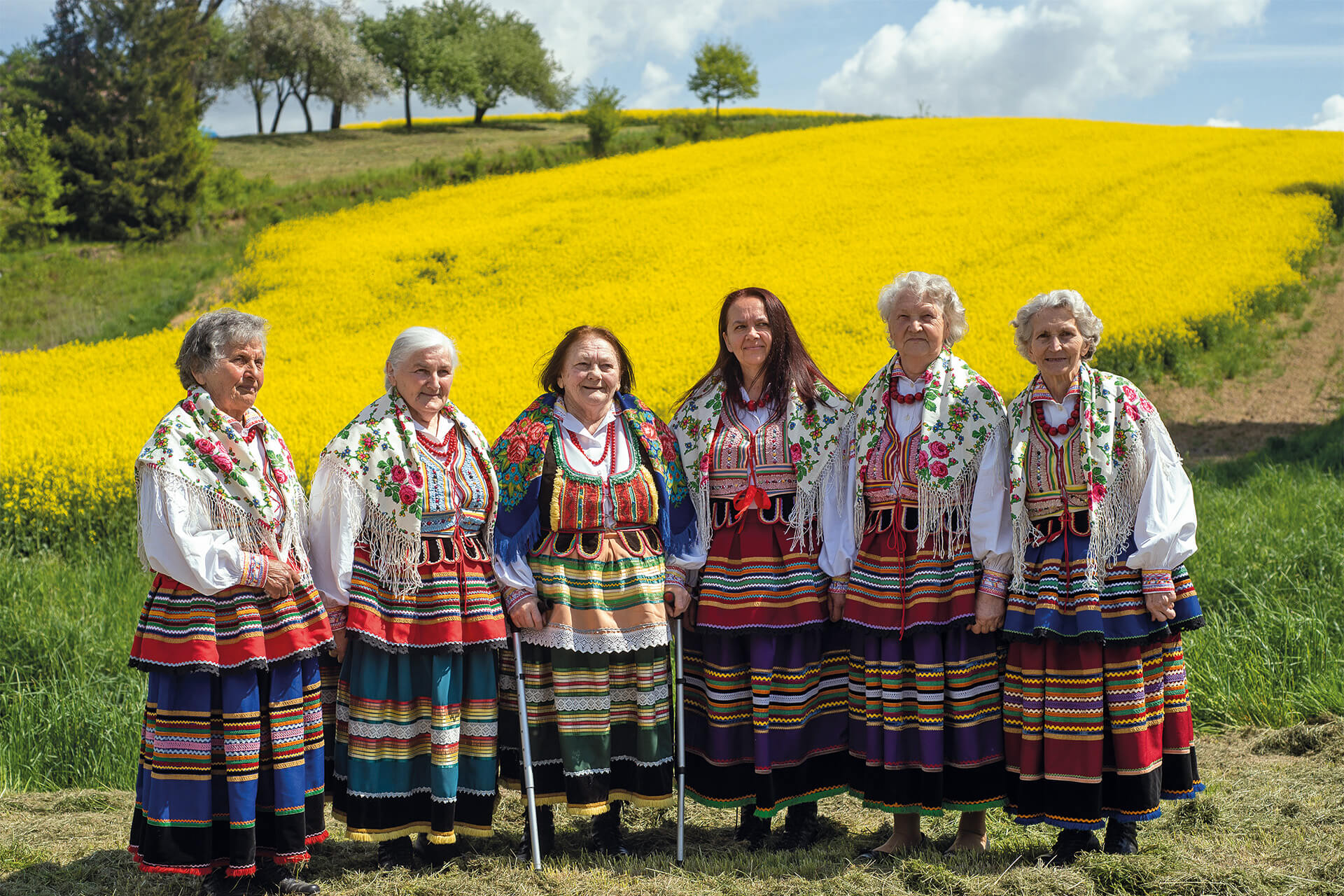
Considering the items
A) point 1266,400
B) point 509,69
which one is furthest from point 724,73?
point 1266,400

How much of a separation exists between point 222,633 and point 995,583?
2.68m

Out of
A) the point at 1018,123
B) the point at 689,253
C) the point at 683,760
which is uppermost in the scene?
the point at 1018,123

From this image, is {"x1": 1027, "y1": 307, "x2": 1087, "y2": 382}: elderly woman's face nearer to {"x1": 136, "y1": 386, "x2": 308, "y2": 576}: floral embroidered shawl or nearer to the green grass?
{"x1": 136, "y1": 386, "x2": 308, "y2": 576}: floral embroidered shawl

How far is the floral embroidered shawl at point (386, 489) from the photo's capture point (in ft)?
12.5

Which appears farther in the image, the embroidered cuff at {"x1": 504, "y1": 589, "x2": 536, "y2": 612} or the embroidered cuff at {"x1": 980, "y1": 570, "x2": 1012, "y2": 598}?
the embroidered cuff at {"x1": 504, "y1": 589, "x2": 536, "y2": 612}

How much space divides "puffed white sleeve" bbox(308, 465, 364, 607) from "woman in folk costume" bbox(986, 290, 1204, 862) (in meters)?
2.31

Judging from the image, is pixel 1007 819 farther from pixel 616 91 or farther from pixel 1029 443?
pixel 616 91

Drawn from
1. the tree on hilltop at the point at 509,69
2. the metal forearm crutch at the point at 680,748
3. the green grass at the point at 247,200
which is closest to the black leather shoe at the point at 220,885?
the metal forearm crutch at the point at 680,748

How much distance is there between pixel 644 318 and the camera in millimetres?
12680

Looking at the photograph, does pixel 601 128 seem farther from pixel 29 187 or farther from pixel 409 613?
pixel 409 613

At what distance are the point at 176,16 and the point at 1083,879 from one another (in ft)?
77.7

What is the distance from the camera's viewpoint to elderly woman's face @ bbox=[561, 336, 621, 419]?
4062 mm

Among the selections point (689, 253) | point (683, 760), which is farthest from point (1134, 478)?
point (689, 253)

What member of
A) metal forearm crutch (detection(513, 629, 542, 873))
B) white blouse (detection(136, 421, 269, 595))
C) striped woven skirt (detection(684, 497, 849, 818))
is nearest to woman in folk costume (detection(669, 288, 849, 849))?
striped woven skirt (detection(684, 497, 849, 818))
